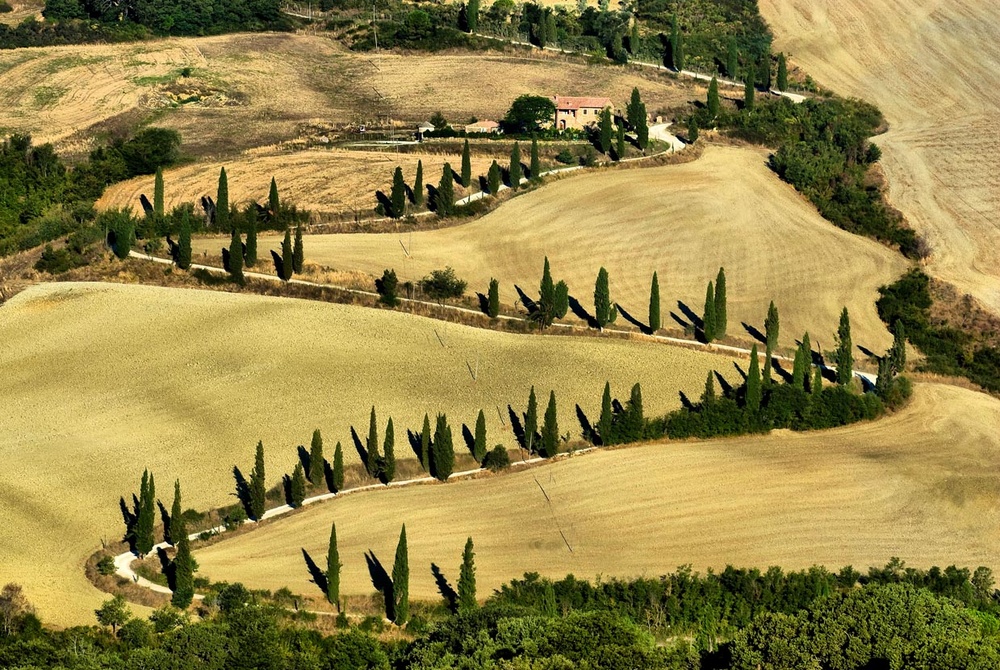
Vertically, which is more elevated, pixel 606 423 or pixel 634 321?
pixel 634 321

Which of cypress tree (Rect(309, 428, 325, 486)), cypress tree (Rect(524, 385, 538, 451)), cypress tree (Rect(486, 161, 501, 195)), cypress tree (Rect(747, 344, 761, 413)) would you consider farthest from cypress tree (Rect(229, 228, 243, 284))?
cypress tree (Rect(747, 344, 761, 413))

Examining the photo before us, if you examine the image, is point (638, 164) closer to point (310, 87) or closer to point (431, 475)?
point (310, 87)

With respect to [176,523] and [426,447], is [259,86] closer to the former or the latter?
[426,447]

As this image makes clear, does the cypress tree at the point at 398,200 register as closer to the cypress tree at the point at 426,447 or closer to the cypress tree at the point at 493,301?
the cypress tree at the point at 493,301

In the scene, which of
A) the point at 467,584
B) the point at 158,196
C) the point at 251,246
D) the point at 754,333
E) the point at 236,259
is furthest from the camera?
the point at 158,196

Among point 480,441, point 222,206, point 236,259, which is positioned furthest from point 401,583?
point 222,206

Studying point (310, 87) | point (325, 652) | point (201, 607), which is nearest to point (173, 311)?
point (201, 607)

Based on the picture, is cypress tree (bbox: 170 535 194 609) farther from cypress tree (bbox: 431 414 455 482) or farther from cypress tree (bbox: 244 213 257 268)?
cypress tree (bbox: 244 213 257 268)
